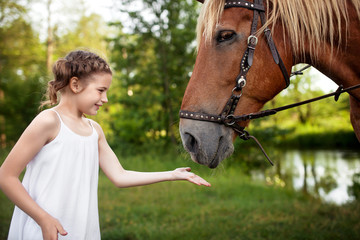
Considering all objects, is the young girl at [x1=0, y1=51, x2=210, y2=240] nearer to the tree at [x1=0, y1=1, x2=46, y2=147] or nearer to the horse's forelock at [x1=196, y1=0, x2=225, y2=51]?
the horse's forelock at [x1=196, y1=0, x2=225, y2=51]

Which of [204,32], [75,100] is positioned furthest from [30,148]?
[204,32]

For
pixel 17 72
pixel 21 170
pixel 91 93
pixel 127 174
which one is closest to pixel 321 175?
pixel 127 174

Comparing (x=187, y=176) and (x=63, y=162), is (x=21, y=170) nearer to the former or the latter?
(x=63, y=162)

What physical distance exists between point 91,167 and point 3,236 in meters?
3.28

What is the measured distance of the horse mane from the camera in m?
1.81

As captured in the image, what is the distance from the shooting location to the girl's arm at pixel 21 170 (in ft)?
3.99

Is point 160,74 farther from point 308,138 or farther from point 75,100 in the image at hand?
point 308,138

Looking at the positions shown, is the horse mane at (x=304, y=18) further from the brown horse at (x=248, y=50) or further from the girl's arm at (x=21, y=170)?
the girl's arm at (x=21, y=170)

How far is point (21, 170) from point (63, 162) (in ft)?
0.66

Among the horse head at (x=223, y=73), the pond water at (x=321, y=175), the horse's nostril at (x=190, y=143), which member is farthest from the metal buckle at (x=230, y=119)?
the pond water at (x=321, y=175)

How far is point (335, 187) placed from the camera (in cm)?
819

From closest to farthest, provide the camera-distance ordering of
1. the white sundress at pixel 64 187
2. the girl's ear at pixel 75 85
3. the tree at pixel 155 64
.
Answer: the white sundress at pixel 64 187 < the girl's ear at pixel 75 85 < the tree at pixel 155 64

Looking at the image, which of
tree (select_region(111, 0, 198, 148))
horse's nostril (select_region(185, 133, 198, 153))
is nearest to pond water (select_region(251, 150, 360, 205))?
tree (select_region(111, 0, 198, 148))

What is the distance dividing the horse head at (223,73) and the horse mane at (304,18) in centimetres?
1
